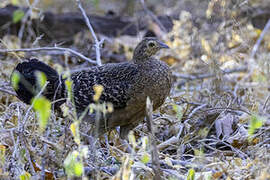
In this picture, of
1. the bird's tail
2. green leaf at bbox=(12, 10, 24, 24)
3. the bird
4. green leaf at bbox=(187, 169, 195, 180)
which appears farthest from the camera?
green leaf at bbox=(12, 10, 24, 24)

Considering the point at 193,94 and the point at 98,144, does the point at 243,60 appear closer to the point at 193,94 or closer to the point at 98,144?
the point at 193,94

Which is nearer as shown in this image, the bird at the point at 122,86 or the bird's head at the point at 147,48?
the bird at the point at 122,86

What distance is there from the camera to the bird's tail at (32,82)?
556 centimetres

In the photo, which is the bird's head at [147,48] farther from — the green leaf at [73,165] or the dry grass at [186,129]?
the green leaf at [73,165]

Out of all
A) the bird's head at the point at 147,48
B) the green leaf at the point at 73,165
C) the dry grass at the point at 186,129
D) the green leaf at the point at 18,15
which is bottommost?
the dry grass at the point at 186,129

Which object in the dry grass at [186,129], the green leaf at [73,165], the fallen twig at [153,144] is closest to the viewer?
the green leaf at [73,165]

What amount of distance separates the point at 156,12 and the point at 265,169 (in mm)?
7963

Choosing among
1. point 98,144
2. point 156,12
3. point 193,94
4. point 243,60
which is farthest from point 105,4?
point 98,144

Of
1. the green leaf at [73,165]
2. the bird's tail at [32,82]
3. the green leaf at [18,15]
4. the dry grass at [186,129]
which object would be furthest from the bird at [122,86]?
the green leaf at [73,165]

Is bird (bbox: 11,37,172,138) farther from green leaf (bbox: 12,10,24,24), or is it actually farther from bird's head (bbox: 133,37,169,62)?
green leaf (bbox: 12,10,24,24)

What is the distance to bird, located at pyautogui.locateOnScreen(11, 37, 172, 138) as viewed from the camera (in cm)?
530

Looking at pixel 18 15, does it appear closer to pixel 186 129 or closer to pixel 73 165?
pixel 186 129

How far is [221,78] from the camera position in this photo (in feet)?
21.5

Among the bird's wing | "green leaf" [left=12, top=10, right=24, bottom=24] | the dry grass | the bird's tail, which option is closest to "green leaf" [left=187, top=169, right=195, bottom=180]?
the dry grass
